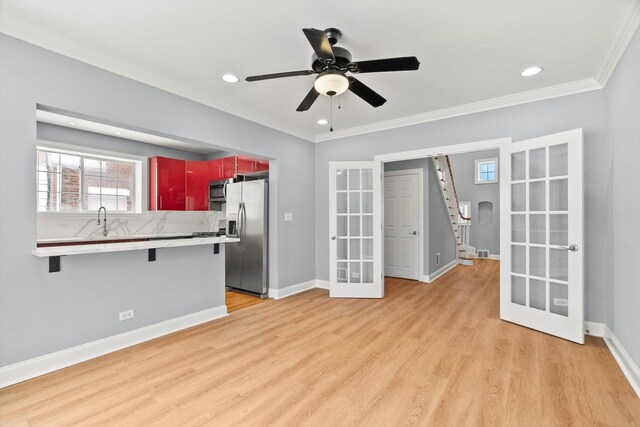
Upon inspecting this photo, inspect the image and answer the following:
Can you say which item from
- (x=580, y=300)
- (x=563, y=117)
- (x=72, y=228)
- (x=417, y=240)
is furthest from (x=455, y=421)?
(x=72, y=228)

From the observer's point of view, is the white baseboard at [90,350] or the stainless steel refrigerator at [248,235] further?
the stainless steel refrigerator at [248,235]

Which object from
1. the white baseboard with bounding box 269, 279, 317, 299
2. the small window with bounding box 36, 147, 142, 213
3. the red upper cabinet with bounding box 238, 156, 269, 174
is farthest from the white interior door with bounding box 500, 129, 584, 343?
the small window with bounding box 36, 147, 142, 213

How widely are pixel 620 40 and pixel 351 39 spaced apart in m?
2.10

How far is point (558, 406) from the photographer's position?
1.92 meters

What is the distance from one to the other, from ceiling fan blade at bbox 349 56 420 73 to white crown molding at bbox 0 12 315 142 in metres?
1.97

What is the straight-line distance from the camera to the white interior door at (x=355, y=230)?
14.8 ft

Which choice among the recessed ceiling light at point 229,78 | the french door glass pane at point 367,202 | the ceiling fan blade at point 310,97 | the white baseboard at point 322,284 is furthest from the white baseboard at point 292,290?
the recessed ceiling light at point 229,78

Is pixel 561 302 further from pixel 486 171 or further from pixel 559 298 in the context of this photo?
pixel 486 171

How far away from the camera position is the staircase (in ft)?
21.7

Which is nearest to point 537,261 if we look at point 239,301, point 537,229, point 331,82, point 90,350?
point 537,229

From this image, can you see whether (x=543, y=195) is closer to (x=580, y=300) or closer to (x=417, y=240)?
(x=580, y=300)

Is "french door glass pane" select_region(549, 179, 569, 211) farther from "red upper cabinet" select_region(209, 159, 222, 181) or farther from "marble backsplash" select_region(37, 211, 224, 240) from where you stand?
"red upper cabinet" select_region(209, 159, 222, 181)

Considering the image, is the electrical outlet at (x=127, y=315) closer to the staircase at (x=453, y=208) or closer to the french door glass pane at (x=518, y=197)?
the french door glass pane at (x=518, y=197)

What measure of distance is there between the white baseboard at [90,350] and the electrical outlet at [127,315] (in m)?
0.13
